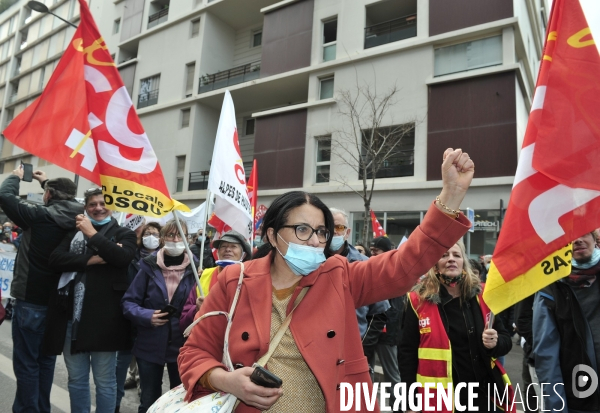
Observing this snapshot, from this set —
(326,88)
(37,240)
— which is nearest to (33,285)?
(37,240)

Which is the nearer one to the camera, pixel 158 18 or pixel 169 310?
pixel 169 310

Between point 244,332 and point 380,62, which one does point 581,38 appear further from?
point 380,62

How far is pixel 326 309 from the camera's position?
1.73 meters

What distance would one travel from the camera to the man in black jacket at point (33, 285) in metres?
3.42

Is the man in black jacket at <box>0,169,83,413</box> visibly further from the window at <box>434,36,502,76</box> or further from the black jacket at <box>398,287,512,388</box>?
the window at <box>434,36,502,76</box>

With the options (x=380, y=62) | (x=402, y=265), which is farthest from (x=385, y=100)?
(x=402, y=265)

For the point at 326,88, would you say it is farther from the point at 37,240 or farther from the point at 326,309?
the point at 326,309

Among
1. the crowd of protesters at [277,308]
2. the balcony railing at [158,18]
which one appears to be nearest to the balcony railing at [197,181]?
the balcony railing at [158,18]

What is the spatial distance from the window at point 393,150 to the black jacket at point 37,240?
12.5 meters

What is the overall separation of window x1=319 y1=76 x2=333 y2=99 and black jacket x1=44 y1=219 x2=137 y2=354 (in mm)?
15500

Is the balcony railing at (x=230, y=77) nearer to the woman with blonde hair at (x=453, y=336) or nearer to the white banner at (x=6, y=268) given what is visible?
the white banner at (x=6, y=268)

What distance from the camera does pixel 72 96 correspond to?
368 cm

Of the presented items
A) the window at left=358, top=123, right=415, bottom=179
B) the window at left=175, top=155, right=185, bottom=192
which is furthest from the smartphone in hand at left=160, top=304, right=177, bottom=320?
the window at left=175, top=155, right=185, bottom=192

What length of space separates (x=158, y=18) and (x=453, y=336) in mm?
A: 27584
